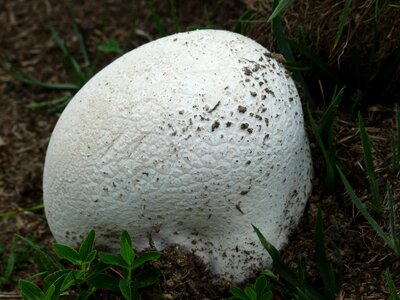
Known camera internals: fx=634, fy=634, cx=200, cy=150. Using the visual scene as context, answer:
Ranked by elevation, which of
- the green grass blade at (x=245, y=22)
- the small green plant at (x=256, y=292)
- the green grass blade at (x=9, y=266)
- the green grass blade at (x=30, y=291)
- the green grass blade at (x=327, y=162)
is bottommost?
the green grass blade at (x=9, y=266)

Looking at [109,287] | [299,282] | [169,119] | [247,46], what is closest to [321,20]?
[247,46]

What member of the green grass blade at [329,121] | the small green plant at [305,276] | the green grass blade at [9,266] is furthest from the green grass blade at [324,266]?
the green grass blade at [9,266]

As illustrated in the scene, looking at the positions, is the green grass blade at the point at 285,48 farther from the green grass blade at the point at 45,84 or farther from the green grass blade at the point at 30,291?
the green grass blade at the point at 45,84

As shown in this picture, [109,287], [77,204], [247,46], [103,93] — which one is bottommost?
[109,287]

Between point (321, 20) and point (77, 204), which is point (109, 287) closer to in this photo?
point (77, 204)

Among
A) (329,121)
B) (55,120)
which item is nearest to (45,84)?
(55,120)

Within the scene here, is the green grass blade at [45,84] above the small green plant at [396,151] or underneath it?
underneath

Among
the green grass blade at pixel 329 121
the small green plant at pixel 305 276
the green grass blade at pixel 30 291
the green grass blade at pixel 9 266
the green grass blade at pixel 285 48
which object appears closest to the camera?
the green grass blade at pixel 30 291
